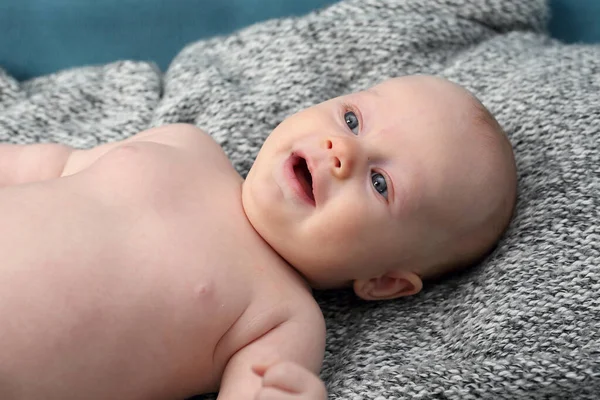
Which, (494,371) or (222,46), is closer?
(494,371)

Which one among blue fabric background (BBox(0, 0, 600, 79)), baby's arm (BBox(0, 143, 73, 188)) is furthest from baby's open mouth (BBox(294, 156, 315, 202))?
blue fabric background (BBox(0, 0, 600, 79))

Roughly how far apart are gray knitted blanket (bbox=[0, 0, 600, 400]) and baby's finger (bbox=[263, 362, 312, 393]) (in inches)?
6.1

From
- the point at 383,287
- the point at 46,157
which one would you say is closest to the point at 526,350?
the point at 383,287

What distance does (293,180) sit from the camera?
97 cm

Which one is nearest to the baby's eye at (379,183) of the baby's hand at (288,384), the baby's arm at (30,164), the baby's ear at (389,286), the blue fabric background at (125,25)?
the baby's ear at (389,286)

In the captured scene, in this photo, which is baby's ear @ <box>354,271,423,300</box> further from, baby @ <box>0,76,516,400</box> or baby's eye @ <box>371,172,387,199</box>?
baby's eye @ <box>371,172,387,199</box>

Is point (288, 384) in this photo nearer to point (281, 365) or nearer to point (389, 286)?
point (281, 365)

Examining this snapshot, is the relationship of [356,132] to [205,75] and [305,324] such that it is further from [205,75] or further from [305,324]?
[205,75]

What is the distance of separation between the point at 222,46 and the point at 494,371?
2.72 feet

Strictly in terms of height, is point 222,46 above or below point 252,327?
above

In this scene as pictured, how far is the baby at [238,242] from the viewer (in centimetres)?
87

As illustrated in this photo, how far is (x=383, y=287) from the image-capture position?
108cm

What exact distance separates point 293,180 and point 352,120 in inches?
5.2

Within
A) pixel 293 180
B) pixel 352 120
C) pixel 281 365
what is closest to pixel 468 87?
pixel 352 120
